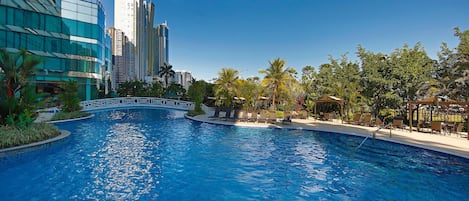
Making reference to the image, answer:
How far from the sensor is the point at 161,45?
4451 inches

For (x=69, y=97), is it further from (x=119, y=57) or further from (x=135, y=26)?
(x=135, y=26)

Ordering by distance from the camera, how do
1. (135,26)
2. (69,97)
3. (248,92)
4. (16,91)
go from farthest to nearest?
(135,26), (248,92), (69,97), (16,91)

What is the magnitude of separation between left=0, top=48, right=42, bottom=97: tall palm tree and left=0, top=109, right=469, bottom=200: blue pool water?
302 cm

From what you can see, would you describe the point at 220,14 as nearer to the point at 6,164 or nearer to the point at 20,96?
the point at 20,96

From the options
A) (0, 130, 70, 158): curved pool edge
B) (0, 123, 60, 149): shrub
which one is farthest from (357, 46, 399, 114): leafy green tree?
(0, 123, 60, 149): shrub

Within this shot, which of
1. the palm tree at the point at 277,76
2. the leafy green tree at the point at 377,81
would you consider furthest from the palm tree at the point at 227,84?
the leafy green tree at the point at 377,81

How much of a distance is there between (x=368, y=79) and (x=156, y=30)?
10410cm

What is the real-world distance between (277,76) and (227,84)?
4.93 metres

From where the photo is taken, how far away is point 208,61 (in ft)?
163

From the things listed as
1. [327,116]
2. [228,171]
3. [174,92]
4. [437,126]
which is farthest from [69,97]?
[437,126]

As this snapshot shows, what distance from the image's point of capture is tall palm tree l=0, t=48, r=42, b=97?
9680mm

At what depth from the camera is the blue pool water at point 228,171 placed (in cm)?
555

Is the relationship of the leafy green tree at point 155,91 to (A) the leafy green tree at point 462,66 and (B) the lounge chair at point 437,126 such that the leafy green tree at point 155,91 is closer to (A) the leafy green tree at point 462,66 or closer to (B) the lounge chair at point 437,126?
(B) the lounge chair at point 437,126

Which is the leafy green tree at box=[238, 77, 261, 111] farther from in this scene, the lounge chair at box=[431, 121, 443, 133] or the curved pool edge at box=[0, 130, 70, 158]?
the curved pool edge at box=[0, 130, 70, 158]
